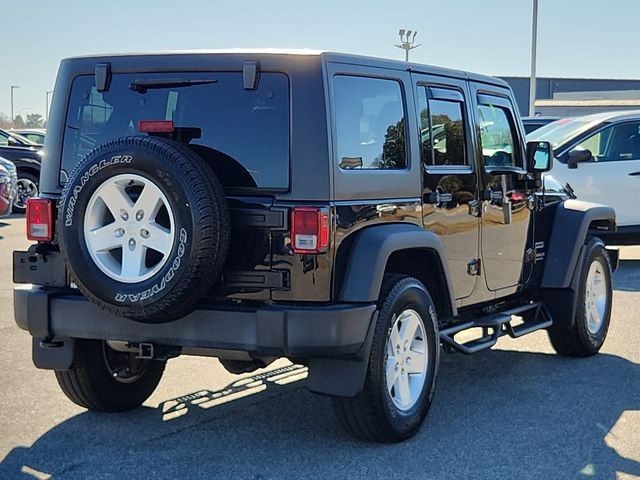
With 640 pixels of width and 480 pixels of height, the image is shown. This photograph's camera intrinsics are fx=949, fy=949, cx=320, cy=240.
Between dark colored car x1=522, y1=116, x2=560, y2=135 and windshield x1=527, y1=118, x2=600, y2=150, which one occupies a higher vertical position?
dark colored car x1=522, y1=116, x2=560, y2=135

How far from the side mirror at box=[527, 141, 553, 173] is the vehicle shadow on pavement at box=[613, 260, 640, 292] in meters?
3.73

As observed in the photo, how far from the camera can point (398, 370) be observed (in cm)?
485

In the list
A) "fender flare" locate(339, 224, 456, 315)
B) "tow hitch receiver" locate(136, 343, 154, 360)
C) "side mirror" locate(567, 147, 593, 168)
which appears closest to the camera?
"fender flare" locate(339, 224, 456, 315)

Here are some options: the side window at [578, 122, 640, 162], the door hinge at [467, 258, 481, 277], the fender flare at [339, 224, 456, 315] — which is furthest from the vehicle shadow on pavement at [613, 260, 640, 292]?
the fender flare at [339, 224, 456, 315]

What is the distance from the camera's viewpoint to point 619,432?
5.03 metres

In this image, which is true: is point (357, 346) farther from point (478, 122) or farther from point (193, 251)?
point (478, 122)

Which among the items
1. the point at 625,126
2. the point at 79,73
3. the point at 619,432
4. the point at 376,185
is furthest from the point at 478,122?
the point at 625,126

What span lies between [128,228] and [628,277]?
7.78 m

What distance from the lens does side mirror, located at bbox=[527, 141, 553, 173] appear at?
21.4ft

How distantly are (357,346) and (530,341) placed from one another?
348 cm

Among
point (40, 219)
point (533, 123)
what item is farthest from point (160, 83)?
point (533, 123)

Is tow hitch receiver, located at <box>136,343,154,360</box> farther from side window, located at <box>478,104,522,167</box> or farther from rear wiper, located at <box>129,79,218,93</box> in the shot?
side window, located at <box>478,104,522,167</box>

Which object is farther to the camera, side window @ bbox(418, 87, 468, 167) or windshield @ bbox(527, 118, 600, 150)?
windshield @ bbox(527, 118, 600, 150)

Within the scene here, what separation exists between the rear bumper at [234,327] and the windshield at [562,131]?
24.2 feet
